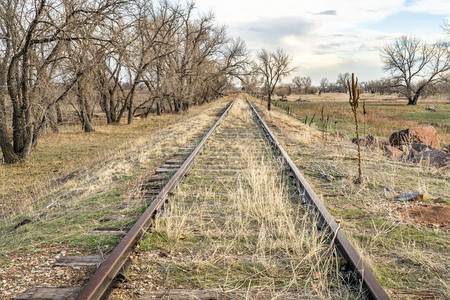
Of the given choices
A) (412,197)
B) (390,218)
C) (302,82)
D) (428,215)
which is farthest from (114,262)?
(302,82)

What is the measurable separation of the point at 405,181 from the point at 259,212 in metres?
3.52

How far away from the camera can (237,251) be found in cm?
372

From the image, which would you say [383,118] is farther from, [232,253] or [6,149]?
[232,253]

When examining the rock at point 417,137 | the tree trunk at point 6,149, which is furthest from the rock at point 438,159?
the tree trunk at point 6,149

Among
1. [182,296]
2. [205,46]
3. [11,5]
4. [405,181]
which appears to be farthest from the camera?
[205,46]

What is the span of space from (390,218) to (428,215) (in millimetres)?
550

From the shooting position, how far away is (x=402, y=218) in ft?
15.6

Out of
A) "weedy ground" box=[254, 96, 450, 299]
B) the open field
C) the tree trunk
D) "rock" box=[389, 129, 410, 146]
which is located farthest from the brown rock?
the tree trunk

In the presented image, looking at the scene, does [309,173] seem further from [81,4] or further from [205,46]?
[205,46]

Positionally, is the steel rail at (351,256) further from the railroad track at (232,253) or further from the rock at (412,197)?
the rock at (412,197)

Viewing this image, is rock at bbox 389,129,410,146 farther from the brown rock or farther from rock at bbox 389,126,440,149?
the brown rock

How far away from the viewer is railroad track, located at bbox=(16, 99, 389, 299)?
2.96m

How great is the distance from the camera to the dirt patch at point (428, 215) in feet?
15.1

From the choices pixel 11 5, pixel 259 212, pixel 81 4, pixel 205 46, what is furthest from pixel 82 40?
pixel 205 46
